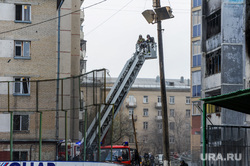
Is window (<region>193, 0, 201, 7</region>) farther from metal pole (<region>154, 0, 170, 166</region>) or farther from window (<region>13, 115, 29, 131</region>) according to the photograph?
window (<region>13, 115, 29, 131</region>)

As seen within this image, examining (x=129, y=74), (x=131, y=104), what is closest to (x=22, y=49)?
(x=129, y=74)

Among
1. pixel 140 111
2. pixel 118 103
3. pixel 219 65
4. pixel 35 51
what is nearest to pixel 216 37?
pixel 219 65

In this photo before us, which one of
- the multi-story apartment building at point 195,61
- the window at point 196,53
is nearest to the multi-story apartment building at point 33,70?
the multi-story apartment building at point 195,61

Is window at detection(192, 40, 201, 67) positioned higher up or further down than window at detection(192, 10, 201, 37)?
further down

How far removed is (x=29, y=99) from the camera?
77.1 feet

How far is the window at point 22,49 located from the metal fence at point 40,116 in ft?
44.4

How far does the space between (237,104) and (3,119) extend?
11780mm

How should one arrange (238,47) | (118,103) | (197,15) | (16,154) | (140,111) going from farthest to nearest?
(140,111) → (197,15) → (238,47) → (118,103) → (16,154)

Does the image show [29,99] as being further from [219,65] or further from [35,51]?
[219,65]

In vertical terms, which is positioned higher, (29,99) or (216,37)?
(216,37)

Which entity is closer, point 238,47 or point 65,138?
point 65,138

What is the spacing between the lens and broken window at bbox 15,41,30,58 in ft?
123

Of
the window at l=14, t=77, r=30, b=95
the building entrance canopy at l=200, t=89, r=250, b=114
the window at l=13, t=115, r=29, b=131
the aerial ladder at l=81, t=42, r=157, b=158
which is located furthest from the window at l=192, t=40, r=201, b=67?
the building entrance canopy at l=200, t=89, r=250, b=114

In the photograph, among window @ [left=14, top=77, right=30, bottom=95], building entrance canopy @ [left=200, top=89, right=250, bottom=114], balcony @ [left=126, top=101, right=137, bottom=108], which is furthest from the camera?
balcony @ [left=126, top=101, right=137, bottom=108]
